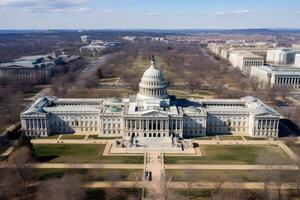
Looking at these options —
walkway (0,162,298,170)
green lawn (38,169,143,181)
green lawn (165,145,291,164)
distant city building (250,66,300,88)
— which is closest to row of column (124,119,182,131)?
green lawn (165,145,291,164)

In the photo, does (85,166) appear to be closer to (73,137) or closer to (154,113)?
(73,137)

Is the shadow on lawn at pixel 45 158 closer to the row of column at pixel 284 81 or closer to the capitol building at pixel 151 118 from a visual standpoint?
the capitol building at pixel 151 118

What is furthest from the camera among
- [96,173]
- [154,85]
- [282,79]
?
[282,79]

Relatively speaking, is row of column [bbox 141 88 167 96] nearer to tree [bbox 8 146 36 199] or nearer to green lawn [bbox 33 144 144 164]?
green lawn [bbox 33 144 144 164]

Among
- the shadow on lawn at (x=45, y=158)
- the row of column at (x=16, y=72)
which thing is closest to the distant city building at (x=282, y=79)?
the shadow on lawn at (x=45, y=158)

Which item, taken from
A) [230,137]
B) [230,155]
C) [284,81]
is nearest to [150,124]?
[230,137]

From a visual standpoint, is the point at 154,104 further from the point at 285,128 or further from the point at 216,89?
the point at 216,89
